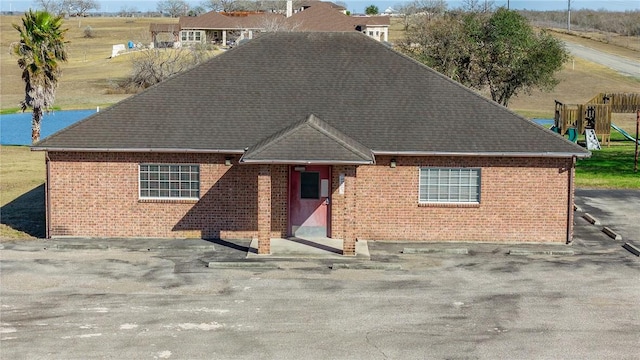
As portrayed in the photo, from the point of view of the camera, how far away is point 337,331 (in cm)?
1678

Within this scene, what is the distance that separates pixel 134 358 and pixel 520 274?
34.0 feet

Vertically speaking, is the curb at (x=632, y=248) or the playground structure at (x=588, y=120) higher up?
the playground structure at (x=588, y=120)

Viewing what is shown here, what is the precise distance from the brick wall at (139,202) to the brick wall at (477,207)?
2.70m

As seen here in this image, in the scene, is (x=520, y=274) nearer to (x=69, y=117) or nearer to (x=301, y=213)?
(x=301, y=213)

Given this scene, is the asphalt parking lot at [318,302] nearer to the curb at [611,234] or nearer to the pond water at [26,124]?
the curb at [611,234]

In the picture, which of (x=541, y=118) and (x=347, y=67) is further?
(x=541, y=118)

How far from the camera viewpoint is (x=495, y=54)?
53969mm

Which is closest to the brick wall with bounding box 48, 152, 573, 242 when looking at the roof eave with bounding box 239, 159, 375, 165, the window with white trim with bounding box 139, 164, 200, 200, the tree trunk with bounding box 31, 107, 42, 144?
the window with white trim with bounding box 139, 164, 200, 200

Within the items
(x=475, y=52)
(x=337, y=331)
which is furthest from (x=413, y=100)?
(x=475, y=52)

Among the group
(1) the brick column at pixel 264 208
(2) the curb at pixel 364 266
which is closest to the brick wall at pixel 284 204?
(1) the brick column at pixel 264 208

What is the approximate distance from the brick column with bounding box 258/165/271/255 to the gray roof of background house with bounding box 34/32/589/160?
99 cm

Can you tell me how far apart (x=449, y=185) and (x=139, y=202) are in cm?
891

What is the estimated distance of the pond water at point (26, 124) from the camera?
182 ft

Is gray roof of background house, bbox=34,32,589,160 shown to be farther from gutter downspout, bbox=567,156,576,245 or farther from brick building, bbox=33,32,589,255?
gutter downspout, bbox=567,156,576,245
